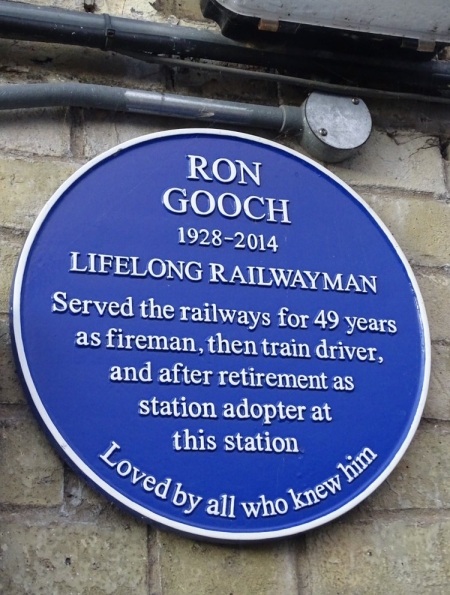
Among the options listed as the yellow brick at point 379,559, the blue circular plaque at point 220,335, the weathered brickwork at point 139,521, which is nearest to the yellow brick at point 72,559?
the weathered brickwork at point 139,521

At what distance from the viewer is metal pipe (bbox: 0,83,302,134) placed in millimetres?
2531

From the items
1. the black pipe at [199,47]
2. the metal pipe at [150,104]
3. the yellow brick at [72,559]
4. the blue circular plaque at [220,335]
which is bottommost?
the yellow brick at [72,559]

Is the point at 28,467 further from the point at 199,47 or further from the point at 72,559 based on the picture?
the point at 199,47

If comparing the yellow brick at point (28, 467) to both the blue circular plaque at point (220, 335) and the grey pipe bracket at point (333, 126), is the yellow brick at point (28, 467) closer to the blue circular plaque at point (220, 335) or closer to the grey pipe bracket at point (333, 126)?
the blue circular plaque at point (220, 335)

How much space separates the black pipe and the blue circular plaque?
0.92 feet

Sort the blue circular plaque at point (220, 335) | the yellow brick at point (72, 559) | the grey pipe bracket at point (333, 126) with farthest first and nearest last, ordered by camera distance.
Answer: the grey pipe bracket at point (333, 126) → the blue circular plaque at point (220, 335) → the yellow brick at point (72, 559)

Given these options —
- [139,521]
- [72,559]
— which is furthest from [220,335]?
[72,559]

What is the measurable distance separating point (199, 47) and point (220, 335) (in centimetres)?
92

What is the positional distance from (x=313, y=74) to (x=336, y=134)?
0.26m

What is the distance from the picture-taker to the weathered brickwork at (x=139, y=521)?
7.13 ft

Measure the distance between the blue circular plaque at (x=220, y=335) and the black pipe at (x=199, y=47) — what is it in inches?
11.0

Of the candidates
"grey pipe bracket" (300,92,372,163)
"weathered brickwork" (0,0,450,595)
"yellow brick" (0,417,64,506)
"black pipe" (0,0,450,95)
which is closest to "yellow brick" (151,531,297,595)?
"weathered brickwork" (0,0,450,595)

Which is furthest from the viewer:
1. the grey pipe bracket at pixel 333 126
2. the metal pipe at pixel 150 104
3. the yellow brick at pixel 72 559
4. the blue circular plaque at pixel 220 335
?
the grey pipe bracket at pixel 333 126

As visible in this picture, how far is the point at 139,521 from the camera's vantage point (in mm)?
2234
